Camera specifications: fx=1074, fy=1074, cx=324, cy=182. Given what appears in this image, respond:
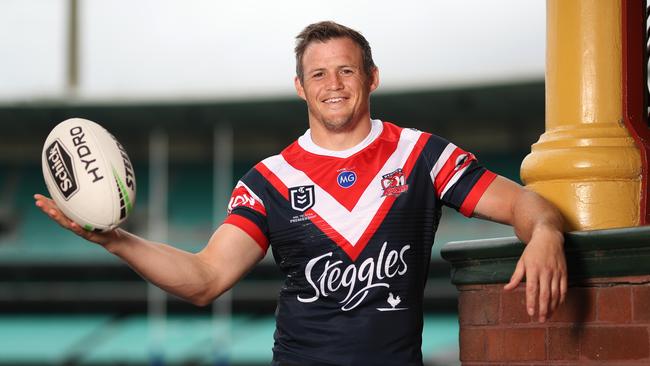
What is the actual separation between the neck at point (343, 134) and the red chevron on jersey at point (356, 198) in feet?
0.16

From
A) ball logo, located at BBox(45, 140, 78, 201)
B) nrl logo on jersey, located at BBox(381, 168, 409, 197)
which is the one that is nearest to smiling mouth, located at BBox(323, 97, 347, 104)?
nrl logo on jersey, located at BBox(381, 168, 409, 197)

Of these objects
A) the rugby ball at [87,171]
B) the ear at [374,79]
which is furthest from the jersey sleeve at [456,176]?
the rugby ball at [87,171]

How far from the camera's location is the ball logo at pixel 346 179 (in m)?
2.93

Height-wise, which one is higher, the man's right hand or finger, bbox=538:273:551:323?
the man's right hand

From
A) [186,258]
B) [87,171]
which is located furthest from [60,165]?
[186,258]

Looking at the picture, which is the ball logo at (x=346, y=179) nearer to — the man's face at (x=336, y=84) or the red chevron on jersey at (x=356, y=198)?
the red chevron on jersey at (x=356, y=198)

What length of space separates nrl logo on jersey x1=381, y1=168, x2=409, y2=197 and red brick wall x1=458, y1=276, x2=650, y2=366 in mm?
566

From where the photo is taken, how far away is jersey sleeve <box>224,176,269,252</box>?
2.97m

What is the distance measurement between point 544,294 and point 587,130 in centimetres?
99

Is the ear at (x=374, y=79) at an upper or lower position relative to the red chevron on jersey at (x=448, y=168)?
upper

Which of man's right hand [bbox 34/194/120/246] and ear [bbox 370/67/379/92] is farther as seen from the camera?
ear [bbox 370/67/379/92]

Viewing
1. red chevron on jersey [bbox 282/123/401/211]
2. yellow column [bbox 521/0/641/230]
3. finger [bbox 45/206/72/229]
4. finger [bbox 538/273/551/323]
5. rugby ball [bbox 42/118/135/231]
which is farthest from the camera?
yellow column [bbox 521/0/641/230]

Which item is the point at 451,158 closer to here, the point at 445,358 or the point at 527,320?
the point at 527,320

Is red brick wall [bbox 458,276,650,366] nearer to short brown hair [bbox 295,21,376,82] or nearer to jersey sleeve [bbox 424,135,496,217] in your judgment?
jersey sleeve [bbox 424,135,496,217]
